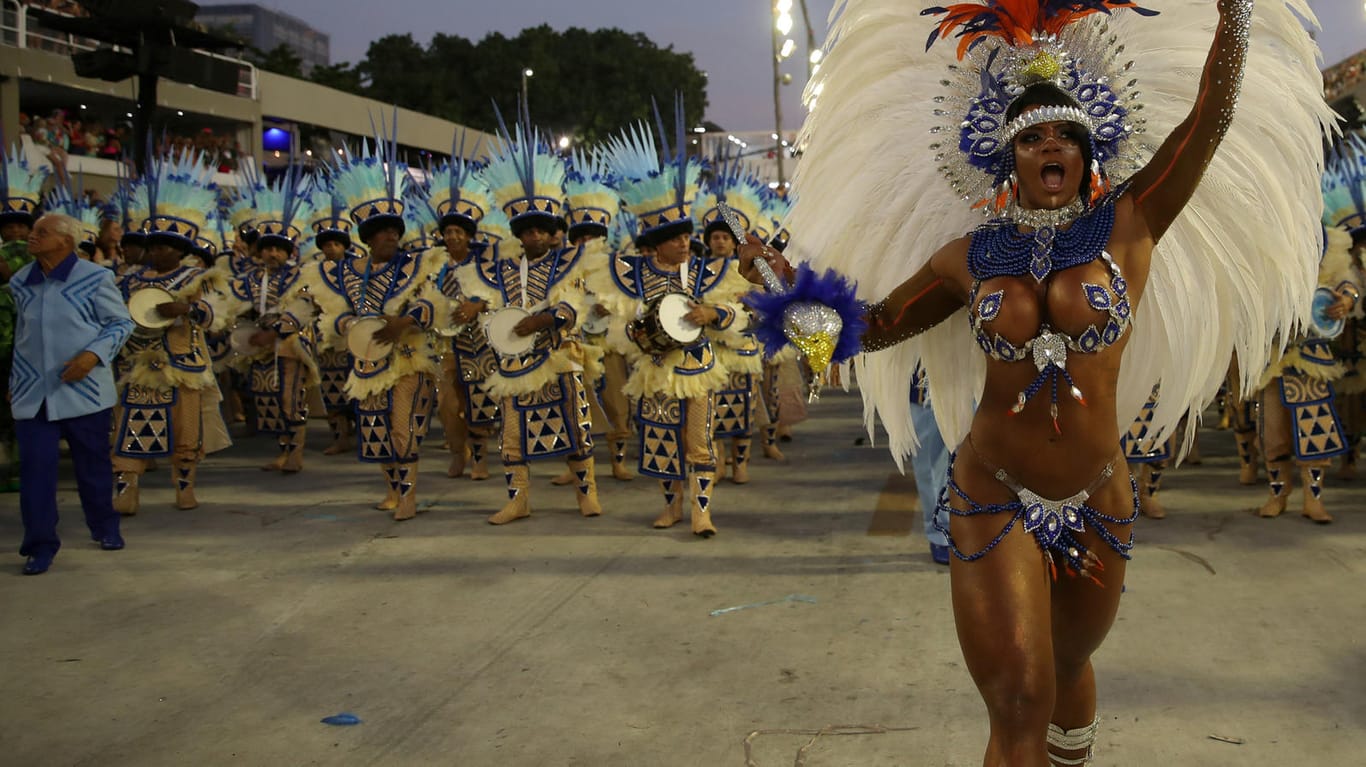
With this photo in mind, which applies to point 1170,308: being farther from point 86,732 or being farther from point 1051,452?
point 86,732

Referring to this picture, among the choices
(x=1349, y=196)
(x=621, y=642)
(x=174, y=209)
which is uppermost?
(x=174, y=209)

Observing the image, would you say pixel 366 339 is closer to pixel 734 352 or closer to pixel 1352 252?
pixel 734 352

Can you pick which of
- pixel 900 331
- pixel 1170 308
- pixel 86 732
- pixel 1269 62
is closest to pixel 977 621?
pixel 900 331

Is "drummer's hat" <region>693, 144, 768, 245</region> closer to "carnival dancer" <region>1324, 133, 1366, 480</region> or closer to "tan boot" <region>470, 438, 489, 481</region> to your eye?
"tan boot" <region>470, 438, 489, 481</region>

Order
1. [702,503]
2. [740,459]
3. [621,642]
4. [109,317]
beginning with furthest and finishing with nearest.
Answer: [740,459], [702,503], [109,317], [621,642]

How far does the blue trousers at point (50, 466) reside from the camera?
19.1ft

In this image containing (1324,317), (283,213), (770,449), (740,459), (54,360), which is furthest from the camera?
(283,213)

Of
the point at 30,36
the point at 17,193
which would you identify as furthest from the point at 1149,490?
the point at 30,36

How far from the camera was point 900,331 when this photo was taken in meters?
3.01

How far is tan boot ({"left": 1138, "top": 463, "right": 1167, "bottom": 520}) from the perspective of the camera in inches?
271

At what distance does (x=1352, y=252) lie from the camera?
6.82 m

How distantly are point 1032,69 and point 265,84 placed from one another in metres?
28.7

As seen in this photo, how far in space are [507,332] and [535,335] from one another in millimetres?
200

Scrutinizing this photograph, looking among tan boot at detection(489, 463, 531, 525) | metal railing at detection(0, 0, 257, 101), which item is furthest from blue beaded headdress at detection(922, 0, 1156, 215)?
metal railing at detection(0, 0, 257, 101)
